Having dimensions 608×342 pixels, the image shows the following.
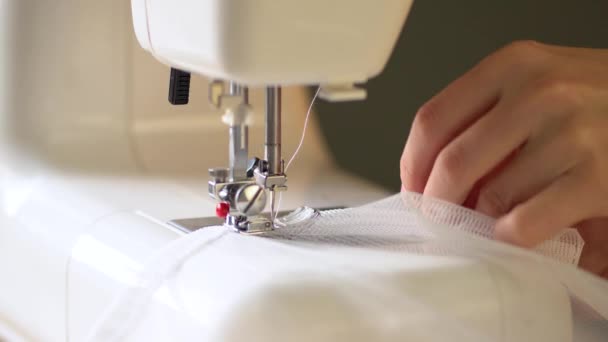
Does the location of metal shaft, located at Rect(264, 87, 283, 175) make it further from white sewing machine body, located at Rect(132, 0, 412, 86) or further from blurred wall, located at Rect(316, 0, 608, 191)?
blurred wall, located at Rect(316, 0, 608, 191)

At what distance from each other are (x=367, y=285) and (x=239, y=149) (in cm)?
14

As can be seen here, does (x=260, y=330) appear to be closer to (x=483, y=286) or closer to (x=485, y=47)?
(x=483, y=286)

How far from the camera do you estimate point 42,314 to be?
0.79m

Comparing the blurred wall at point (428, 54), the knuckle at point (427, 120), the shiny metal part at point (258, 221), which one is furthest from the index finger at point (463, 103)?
the blurred wall at point (428, 54)

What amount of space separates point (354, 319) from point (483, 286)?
10 cm

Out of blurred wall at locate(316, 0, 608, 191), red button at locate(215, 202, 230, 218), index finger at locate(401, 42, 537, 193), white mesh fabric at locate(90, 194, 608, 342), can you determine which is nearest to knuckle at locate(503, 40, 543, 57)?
index finger at locate(401, 42, 537, 193)

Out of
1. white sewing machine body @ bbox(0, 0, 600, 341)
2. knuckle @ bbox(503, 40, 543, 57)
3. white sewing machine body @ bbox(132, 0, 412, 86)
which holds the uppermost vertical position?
white sewing machine body @ bbox(132, 0, 412, 86)

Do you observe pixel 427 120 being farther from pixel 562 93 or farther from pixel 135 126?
pixel 135 126

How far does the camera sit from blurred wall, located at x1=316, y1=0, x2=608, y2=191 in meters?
1.10

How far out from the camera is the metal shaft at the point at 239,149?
0.67 meters

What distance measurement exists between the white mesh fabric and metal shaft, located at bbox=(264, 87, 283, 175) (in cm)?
5

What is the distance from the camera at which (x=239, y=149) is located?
2.21ft

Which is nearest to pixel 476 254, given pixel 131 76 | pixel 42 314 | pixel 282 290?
pixel 282 290

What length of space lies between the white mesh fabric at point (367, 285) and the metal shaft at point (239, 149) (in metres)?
0.04
